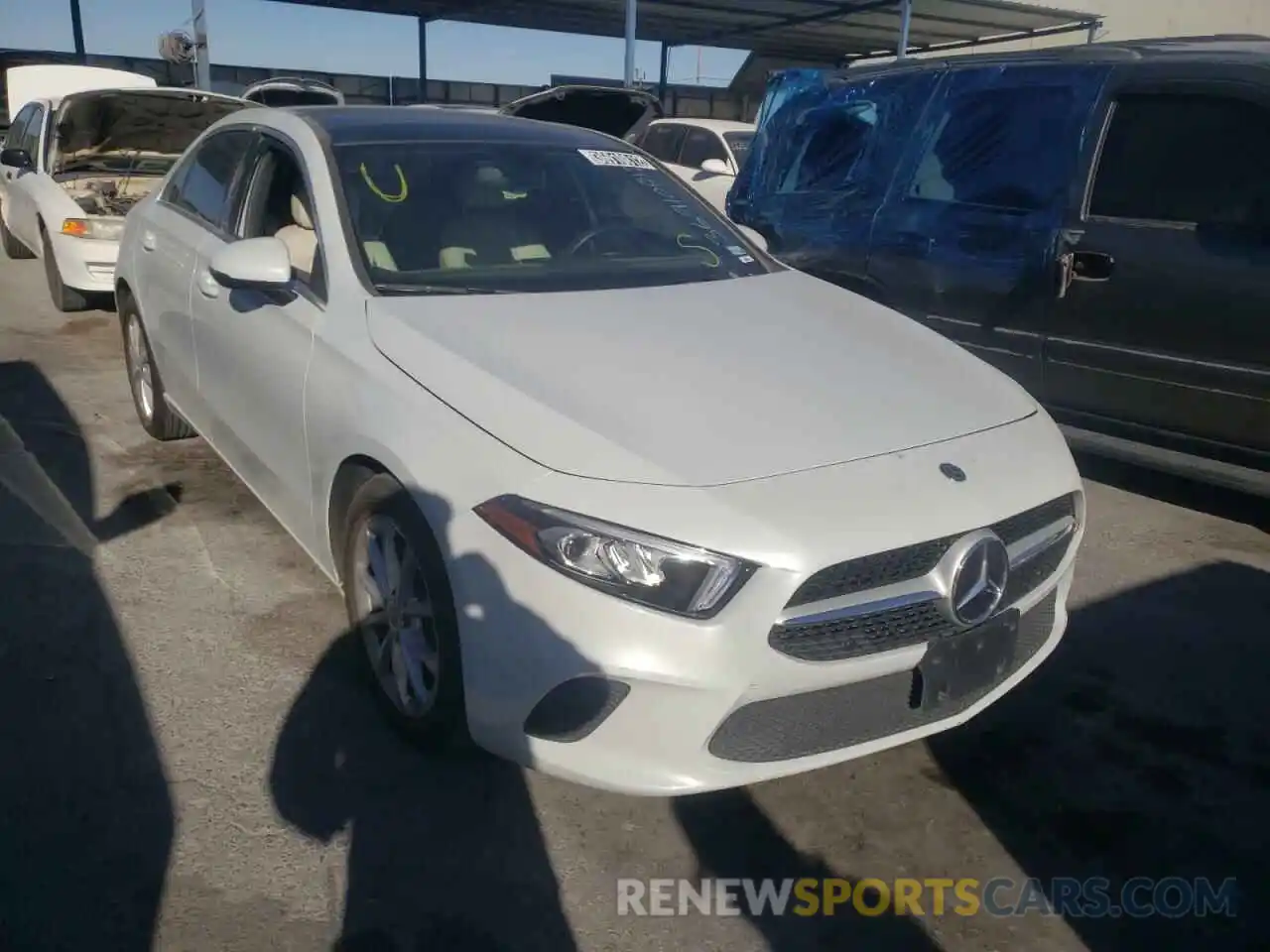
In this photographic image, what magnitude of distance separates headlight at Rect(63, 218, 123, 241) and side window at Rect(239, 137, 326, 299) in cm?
426

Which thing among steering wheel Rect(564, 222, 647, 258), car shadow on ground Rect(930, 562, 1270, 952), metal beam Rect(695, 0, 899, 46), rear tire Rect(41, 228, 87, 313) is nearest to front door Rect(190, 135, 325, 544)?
steering wheel Rect(564, 222, 647, 258)

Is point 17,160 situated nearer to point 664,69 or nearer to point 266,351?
point 266,351

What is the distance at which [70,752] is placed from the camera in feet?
8.89

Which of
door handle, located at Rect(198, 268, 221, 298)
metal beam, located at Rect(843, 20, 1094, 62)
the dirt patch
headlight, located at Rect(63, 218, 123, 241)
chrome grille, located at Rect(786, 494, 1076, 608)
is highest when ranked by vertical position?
metal beam, located at Rect(843, 20, 1094, 62)

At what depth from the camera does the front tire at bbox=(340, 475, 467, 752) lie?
2.44m

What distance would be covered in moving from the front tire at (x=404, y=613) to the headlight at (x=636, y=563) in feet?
1.16

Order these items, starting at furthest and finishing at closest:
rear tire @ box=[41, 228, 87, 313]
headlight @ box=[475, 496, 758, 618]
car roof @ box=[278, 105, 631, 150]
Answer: rear tire @ box=[41, 228, 87, 313], car roof @ box=[278, 105, 631, 150], headlight @ box=[475, 496, 758, 618]

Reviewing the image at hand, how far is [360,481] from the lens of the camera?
9.01 feet

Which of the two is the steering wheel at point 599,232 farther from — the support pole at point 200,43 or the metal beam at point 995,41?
the metal beam at point 995,41

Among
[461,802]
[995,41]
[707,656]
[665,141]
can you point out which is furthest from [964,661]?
[995,41]

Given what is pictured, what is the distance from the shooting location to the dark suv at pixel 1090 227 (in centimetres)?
407

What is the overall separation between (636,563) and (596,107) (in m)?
8.89

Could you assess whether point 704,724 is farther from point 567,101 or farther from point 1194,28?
point 1194,28

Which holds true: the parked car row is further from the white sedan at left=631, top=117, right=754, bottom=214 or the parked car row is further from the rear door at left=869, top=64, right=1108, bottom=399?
the white sedan at left=631, top=117, right=754, bottom=214
